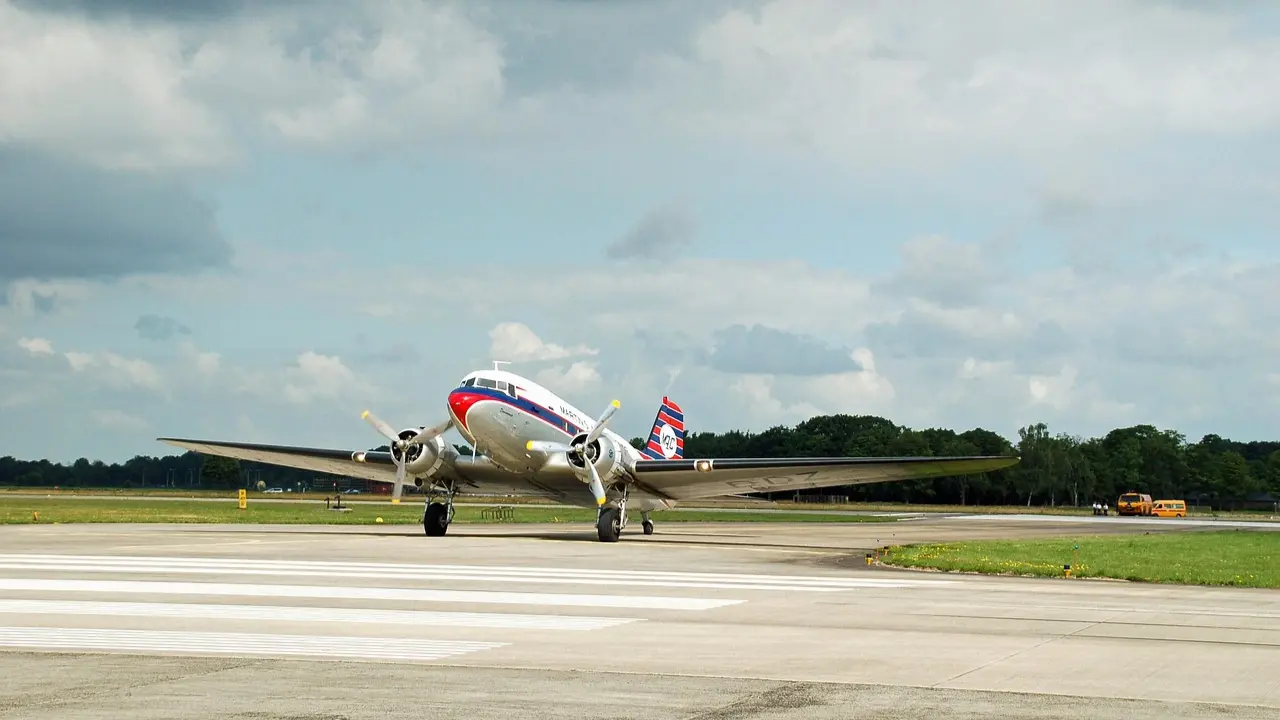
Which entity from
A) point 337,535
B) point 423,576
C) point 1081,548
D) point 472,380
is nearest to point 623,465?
point 472,380

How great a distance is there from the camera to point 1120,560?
26141 mm

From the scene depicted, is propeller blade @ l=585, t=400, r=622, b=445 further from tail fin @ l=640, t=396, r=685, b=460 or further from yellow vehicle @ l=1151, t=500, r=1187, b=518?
yellow vehicle @ l=1151, t=500, r=1187, b=518

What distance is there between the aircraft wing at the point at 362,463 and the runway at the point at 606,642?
13.3 metres

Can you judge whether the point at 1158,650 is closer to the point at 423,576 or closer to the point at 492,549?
the point at 423,576

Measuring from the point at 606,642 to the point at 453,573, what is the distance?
9.70 m

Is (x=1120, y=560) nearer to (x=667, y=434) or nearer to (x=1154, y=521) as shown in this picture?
(x=667, y=434)

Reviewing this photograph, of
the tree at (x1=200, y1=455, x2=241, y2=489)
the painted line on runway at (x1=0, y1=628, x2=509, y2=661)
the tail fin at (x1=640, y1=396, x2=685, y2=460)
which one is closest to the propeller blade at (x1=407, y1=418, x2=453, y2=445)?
the tail fin at (x1=640, y1=396, x2=685, y2=460)

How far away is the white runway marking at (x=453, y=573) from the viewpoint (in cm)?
1967

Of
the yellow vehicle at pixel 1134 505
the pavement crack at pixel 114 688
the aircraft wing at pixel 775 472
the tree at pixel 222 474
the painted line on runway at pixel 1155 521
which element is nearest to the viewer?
the pavement crack at pixel 114 688

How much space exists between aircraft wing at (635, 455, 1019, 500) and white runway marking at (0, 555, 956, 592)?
12669 mm

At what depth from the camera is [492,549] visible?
96.8ft

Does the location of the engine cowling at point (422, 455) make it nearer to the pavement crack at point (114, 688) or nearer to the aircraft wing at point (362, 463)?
the aircraft wing at point (362, 463)

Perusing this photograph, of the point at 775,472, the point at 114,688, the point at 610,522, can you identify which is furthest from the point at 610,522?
the point at 114,688

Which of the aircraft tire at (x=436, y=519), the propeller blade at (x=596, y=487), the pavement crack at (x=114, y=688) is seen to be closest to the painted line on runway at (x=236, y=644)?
the pavement crack at (x=114, y=688)
